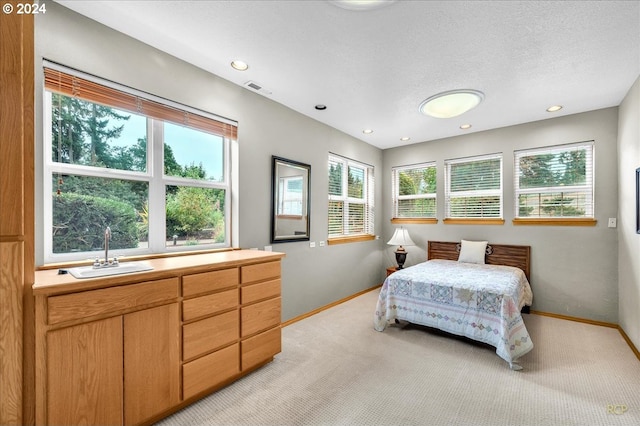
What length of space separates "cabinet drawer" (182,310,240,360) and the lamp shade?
10.9 feet

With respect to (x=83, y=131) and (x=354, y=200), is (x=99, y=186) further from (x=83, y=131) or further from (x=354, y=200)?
(x=354, y=200)

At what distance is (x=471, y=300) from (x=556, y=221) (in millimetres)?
2117

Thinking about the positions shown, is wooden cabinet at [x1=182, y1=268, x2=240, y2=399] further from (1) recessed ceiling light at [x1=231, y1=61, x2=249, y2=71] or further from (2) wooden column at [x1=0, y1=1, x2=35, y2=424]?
(1) recessed ceiling light at [x1=231, y1=61, x2=249, y2=71]

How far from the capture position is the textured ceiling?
1.86 meters

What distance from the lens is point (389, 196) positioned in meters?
5.47

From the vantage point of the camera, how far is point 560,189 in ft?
12.6

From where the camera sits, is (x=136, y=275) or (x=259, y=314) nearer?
(x=136, y=275)

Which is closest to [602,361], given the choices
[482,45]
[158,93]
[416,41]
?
[482,45]

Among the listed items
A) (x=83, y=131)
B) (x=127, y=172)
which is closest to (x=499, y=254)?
(x=127, y=172)

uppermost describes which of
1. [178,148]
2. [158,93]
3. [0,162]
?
[158,93]

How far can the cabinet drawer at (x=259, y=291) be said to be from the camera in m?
2.31

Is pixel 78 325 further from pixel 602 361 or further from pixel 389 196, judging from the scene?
pixel 389 196

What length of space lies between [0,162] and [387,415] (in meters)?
2.68

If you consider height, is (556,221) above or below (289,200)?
below
